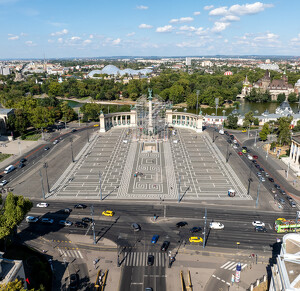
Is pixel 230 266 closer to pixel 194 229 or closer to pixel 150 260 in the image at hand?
pixel 194 229

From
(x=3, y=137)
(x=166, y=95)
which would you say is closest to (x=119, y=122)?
(x=3, y=137)

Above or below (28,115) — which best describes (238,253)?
below

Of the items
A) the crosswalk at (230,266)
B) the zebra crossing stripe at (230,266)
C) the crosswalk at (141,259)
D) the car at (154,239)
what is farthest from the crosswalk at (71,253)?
the zebra crossing stripe at (230,266)

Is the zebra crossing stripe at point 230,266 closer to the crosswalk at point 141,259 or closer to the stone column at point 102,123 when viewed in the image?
the crosswalk at point 141,259

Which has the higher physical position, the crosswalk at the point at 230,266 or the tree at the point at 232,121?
the tree at the point at 232,121

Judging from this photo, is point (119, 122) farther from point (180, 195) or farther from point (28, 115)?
point (180, 195)
